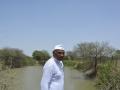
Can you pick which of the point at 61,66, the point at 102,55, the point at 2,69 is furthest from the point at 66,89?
the point at 102,55

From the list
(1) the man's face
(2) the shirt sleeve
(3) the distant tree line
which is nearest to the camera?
(2) the shirt sleeve

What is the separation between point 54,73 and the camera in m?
5.03

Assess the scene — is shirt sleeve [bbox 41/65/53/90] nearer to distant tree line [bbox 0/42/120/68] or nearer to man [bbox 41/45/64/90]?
man [bbox 41/45/64/90]

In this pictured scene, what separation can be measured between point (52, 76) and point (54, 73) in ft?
0.19

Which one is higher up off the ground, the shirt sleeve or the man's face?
the man's face

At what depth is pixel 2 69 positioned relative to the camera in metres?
10.3

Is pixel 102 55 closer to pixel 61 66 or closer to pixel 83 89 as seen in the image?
pixel 83 89

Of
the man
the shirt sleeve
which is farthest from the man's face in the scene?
the shirt sleeve

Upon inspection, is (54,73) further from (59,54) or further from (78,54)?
(78,54)

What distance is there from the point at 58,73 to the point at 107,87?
4.84 metres

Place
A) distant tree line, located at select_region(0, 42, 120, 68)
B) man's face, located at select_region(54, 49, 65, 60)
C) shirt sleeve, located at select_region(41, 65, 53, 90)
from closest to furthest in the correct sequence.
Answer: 1. shirt sleeve, located at select_region(41, 65, 53, 90)
2. man's face, located at select_region(54, 49, 65, 60)
3. distant tree line, located at select_region(0, 42, 120, 68)

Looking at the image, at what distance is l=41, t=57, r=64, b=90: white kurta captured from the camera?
195 inches

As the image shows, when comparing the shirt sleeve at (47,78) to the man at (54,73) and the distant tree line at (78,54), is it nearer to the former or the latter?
the man at (54,73)

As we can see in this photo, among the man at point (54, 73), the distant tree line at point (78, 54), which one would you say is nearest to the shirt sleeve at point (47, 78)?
the man at point (54, 73)
